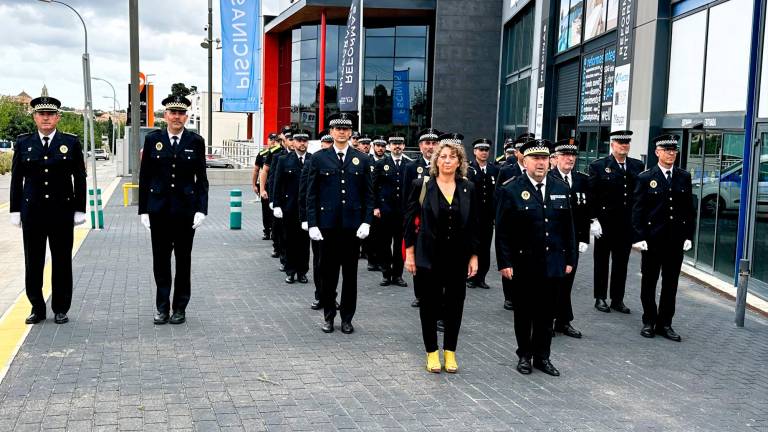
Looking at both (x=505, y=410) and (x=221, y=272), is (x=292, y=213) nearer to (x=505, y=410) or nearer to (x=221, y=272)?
(x=221, y=272)

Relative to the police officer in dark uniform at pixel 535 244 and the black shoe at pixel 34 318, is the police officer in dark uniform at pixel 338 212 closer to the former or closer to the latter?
the police officer in dark uniform at pixel 535 244

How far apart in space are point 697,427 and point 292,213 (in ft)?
21.3

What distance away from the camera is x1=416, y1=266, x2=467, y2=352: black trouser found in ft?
20.0

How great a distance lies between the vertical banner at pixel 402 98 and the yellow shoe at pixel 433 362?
30572mm

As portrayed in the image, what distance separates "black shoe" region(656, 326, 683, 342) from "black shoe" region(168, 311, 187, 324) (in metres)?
4.86

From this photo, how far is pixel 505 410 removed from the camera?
210 inches

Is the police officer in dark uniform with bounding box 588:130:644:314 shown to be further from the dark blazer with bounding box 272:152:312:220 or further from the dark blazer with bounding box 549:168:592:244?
the dark blazer with bounding box 272:152:312:220

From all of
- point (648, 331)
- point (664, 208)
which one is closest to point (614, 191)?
point (664, 208)

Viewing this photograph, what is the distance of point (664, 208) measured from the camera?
24.7ft

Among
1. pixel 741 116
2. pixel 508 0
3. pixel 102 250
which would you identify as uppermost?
pixel 508 0

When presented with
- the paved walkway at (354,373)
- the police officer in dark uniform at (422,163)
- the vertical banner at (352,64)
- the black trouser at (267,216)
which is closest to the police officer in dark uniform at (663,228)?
the paved walkway at (354,373)

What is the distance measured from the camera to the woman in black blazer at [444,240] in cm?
604

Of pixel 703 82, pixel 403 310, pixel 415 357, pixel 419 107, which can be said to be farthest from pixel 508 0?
pixel 415 357

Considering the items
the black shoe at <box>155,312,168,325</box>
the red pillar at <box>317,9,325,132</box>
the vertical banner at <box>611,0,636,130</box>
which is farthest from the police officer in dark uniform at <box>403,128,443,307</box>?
the red pillar at <box>317,9,325,132</box>
